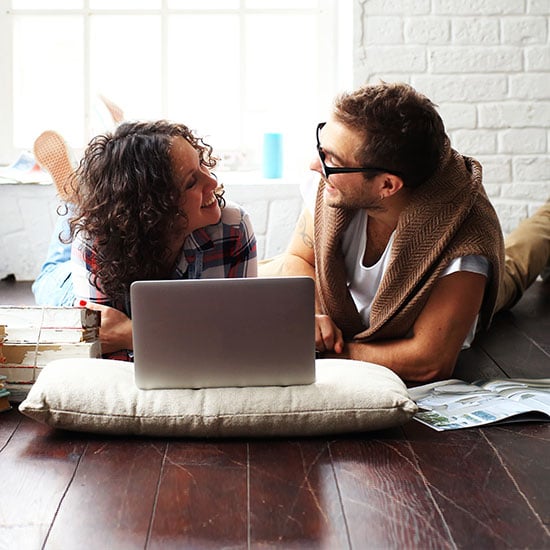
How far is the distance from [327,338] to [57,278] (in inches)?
35.2

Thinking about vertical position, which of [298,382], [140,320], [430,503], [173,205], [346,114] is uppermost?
[346,114]

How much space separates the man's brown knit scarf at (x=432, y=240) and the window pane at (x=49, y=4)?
2298mm

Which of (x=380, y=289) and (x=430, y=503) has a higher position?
(x=380, y=289)

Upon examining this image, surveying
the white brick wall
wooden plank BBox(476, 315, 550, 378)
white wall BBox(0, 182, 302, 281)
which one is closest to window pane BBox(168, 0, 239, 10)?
the white brick wall

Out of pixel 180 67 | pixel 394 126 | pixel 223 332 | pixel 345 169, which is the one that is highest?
pixel 180 67

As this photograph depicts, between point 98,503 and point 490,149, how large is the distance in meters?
2.77

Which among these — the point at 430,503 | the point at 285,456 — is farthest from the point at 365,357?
the point at 430,503

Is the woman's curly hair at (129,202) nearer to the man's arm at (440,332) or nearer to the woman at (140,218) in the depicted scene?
the woman at (140,218)

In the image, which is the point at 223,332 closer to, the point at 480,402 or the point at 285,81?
the point at 480,402

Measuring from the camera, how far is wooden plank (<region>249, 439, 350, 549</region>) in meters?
1.68

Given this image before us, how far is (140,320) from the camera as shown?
208 cm

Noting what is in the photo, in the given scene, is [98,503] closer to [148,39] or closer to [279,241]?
[279,241]

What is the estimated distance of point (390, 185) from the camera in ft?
8.29

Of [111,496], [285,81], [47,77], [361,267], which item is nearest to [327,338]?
[361,267]
